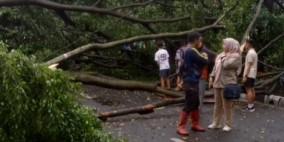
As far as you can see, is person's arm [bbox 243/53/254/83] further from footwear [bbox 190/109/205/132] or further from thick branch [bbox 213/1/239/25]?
thick branch [bbox 213/1/239/25]

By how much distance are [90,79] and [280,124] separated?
370cm

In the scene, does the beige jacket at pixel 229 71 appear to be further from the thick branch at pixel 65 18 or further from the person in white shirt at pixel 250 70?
the thick branch at pixel 65 18

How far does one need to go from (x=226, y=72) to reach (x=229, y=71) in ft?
0.16

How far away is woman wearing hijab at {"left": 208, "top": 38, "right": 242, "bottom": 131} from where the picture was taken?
26.9 ft

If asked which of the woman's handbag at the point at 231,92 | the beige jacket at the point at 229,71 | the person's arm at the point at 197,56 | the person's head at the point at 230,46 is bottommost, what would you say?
the woman's handbag at the point at 231,92

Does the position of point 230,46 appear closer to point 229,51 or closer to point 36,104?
point 229,51

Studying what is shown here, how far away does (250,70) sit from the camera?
10461mm

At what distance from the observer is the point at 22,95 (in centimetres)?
333

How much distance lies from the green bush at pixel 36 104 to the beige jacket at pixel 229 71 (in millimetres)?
4687

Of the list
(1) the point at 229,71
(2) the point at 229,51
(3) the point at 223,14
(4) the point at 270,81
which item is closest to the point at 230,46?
(2) the point at 229,51

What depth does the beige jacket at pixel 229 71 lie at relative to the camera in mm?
8172

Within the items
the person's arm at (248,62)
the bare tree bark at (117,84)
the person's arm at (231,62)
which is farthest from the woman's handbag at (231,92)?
the bare tree bark at (117,84)

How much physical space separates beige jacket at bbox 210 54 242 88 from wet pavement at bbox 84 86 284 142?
782 mm

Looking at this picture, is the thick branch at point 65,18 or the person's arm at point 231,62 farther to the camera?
the thick branch at point 65,18
